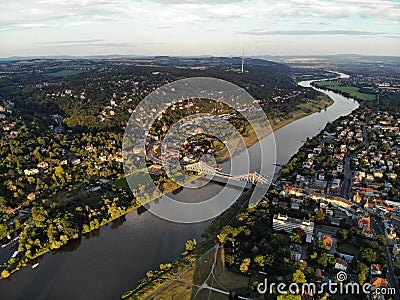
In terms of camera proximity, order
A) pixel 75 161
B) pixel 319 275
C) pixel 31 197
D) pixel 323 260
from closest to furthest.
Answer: pixel 319 275
pixel 323 260
pixel 31 197
pixel 75 161

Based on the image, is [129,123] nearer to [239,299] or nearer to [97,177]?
[97,177]

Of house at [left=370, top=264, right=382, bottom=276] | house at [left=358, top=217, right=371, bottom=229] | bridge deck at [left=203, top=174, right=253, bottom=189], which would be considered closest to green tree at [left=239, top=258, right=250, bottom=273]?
house at [left=370, top=264, right=382, bottom=276]

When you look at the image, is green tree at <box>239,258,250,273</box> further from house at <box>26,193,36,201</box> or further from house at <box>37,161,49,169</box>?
house at <box>37,161,49,169</box>

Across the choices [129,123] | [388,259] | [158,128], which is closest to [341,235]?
[388,259]

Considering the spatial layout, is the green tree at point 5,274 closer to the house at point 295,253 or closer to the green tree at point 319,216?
the house at point 295,253

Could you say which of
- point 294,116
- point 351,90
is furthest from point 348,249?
point 351,90

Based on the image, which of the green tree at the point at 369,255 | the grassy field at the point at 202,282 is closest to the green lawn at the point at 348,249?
the green tree at the point at 369,255

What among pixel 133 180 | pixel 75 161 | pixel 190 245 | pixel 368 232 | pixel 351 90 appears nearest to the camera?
pixel 190 245

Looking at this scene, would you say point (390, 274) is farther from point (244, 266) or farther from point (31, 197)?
point (31, 197)
